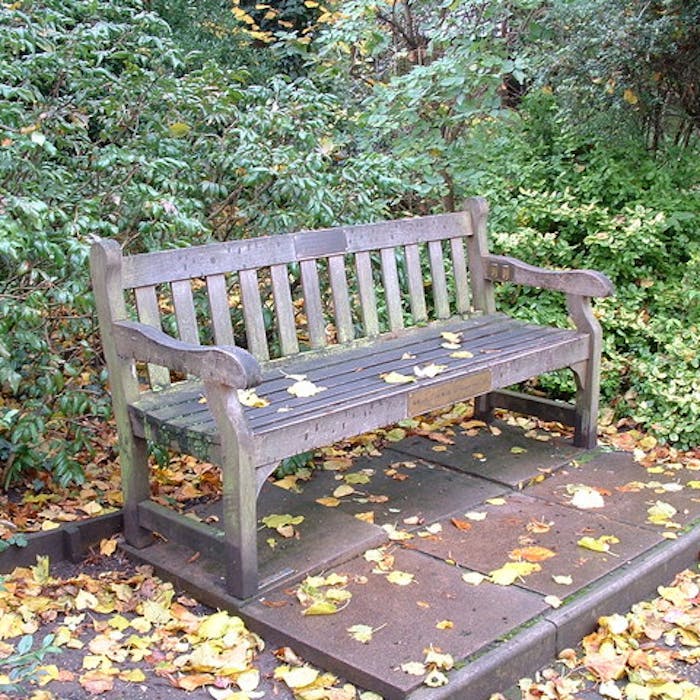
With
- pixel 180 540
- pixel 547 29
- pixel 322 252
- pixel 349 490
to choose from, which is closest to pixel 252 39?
pixel 547 29

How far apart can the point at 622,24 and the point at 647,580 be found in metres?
3.35

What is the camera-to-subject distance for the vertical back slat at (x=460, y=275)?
4.82 metres

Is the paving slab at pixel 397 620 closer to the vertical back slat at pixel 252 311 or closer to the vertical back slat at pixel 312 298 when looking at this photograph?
the vertical back slat at pixel 252 311

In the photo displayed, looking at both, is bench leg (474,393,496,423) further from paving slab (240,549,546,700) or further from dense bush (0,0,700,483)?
paving slab (240,549,546,700)

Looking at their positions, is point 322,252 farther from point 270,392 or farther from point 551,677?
point 551,677

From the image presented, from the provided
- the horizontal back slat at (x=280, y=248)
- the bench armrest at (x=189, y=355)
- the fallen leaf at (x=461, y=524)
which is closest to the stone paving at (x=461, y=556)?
the fallen leaf at (x=461, y=524)

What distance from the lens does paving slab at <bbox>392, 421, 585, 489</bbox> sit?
436 cm

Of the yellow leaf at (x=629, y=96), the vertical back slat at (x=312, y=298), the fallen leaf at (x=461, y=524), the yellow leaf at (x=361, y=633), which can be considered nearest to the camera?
the yellow leaf at (x=361, y=633)

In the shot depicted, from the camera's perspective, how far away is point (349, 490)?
4.15 meters

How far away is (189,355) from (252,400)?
0.46 meters

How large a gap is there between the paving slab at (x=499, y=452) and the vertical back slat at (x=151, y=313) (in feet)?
4.89

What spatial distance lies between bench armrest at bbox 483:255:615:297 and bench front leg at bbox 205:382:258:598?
6.94 ft

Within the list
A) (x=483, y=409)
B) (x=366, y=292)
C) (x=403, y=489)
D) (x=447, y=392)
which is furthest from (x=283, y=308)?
(x=483, y=409)

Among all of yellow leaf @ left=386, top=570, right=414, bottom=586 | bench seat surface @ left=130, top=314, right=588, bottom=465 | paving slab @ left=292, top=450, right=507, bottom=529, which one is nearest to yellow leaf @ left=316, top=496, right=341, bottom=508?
paving slab @ left=292, top=450, right=507, bottom=529
